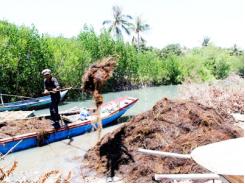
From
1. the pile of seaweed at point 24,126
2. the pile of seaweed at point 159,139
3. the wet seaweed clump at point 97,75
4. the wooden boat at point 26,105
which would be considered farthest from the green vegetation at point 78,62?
the wet seaweed clump at point 97,75

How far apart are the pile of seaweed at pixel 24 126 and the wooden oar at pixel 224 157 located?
9.86m

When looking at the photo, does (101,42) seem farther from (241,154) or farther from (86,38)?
(241,154)

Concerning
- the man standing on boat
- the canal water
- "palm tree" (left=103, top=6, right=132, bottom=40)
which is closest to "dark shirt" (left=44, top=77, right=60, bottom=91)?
the man standing on boat

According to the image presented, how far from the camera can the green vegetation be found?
27266mm

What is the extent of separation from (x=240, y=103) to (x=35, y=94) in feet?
68.6

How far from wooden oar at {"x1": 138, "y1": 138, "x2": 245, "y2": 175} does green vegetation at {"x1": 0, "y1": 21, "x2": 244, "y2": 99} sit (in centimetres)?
1492

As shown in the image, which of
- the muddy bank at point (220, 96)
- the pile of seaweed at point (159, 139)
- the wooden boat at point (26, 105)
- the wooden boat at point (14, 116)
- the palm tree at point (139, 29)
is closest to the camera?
Result: the pile of seaweed at point (159, 139)

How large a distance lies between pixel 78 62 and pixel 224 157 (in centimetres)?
3195

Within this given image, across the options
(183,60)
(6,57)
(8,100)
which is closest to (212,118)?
(6,57)

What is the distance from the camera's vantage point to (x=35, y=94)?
1212 inches

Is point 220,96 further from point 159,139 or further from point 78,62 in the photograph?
point 78,62

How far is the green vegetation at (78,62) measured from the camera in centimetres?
2727

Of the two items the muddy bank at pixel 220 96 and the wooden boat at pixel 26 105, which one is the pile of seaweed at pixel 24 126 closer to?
the muddy bank at pixel 220 96

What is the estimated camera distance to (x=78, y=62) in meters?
33.4
